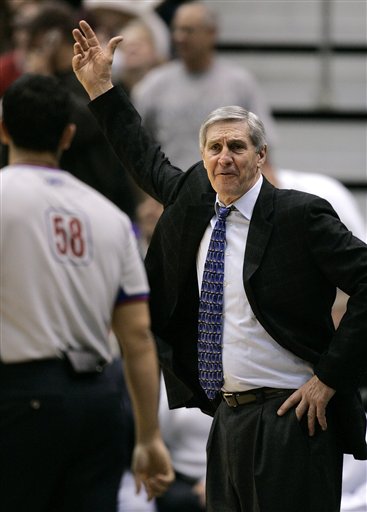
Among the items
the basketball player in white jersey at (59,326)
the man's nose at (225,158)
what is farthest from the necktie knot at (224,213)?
the basketball player in white jersey at (59,326)

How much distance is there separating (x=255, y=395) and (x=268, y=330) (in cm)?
18

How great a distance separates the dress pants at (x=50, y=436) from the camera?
3.91 meters

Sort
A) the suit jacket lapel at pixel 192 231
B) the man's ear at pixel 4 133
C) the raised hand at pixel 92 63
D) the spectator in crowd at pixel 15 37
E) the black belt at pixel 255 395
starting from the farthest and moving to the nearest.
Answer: the spectator in crowd at pixel 15 37, the man's ear at pixel 4 133, the raised hand at pixel 92 63, the suit jacket lapel at pixel 192 231, the black belt at pixel 255 395

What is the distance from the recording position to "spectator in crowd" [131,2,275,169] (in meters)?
7.25

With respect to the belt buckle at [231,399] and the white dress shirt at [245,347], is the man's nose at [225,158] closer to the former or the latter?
the white dress shirt at [245,347]

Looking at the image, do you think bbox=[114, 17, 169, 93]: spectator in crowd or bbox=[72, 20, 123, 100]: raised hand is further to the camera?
bbox=[114, 17, 169, 93]: spectator in crowd

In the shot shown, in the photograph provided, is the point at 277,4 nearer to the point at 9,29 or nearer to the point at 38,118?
the point at 9,29

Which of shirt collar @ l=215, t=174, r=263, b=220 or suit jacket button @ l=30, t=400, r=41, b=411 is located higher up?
shirt collar @ l=215, t=174, r=263, b=220

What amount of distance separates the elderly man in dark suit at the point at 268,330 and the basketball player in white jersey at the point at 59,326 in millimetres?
681

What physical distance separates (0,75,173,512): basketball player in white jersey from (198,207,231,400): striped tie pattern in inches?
30.5

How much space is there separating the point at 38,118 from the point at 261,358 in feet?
4.42

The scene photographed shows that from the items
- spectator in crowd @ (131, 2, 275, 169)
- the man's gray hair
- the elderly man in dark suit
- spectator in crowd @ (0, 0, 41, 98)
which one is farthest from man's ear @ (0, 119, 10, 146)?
spectator in crowd @ (131, 2, 275, 169)

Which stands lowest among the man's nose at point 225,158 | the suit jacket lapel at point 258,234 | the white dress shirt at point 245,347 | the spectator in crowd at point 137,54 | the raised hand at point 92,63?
the white dress shirt at point 245,347

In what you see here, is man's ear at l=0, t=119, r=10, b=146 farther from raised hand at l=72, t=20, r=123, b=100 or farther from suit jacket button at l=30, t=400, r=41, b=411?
suit jacket button at l=30, t=400, r=41, b=411
